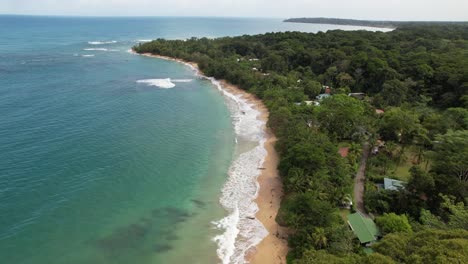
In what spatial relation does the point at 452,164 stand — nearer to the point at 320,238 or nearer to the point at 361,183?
the point at 361,183

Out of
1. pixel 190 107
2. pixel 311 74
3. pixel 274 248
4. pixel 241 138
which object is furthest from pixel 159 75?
pixel 274 248

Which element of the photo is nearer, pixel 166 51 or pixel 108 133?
pixel 108 133

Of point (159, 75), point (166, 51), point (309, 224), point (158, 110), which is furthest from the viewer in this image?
point (166, 51)

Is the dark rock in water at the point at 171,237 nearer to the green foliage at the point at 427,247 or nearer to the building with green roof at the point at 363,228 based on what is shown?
the building with green roof at the point at 363,228

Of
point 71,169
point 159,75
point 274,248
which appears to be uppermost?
point 159,75

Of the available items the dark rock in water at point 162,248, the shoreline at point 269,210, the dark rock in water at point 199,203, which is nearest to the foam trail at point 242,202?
the shoreline at point 269,210

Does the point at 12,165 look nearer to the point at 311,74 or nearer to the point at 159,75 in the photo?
the point at 159,75
